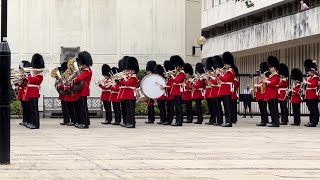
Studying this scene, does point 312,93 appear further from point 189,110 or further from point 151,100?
point 151,100

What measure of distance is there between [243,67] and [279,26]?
13227 millimetres

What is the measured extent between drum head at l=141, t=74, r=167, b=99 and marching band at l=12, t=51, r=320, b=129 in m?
0.03

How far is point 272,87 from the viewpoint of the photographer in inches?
959

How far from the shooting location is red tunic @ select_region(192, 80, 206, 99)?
26156 mm

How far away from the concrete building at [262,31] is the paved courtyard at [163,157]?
23821 millimetres

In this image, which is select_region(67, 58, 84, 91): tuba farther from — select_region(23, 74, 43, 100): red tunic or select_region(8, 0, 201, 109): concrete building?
select_region(8, 0, 201, 109): concrete building

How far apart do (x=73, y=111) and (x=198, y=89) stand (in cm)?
438

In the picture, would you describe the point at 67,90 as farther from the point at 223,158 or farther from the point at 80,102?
the point at 223,158

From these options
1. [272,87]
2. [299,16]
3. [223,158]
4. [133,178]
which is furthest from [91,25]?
[133,178]

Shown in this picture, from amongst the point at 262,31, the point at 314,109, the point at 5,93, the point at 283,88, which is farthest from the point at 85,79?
the point at 262,31

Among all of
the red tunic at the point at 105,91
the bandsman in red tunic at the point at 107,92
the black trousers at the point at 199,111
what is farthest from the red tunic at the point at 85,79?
the black trousers at the point at 199,111

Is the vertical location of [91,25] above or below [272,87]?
above

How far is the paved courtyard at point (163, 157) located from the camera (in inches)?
412

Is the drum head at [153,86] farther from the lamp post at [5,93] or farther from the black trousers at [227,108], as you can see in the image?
the lamp post at [5,93]
